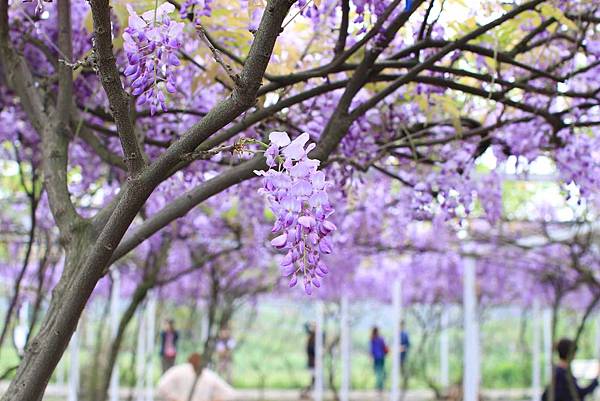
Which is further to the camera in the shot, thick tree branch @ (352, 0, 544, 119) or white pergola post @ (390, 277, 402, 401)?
white pergola post @ (390, 277, 402, 401)

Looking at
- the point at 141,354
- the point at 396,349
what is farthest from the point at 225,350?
the point at 396,349

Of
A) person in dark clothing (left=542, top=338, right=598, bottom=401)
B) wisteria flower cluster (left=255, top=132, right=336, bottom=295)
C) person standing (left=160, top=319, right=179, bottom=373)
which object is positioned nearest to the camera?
wisteria flower cluster (left=255, top=132, right=336, bottom=295)

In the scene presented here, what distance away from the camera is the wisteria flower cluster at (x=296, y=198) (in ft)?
5.50

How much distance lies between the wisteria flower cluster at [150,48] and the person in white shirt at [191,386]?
5.30 metres

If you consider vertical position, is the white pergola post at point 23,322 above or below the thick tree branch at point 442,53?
below

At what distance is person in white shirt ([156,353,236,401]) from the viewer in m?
7.11

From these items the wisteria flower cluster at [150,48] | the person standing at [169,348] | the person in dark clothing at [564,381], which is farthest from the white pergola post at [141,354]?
the wisteria flower cluster at [150,48]

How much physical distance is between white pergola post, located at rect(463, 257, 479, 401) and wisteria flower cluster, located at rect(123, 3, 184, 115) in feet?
18.1

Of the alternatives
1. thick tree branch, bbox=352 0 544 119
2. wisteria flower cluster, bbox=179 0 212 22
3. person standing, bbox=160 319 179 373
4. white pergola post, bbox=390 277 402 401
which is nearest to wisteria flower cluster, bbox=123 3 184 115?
wisteria flower cluster, bbox=179 0 212 22

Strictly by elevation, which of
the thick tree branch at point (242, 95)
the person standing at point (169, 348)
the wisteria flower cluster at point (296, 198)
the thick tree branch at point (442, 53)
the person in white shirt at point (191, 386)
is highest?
the thick tree branch at point (442, 53)

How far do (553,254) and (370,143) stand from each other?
6.82m

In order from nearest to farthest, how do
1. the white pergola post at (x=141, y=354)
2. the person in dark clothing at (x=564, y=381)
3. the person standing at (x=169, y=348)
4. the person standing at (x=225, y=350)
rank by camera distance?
the person in dark clothing at (x=564, y=381) → the white pergola post at (x=141, y=354) → the person standing at (x=225, y=350) → the person standing at (x=169, y=348)

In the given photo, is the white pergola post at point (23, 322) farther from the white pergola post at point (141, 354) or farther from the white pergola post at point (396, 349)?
the white pergola post at point (396, 349)

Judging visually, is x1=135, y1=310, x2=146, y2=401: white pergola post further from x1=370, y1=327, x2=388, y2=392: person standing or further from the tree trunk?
the tree trunk
